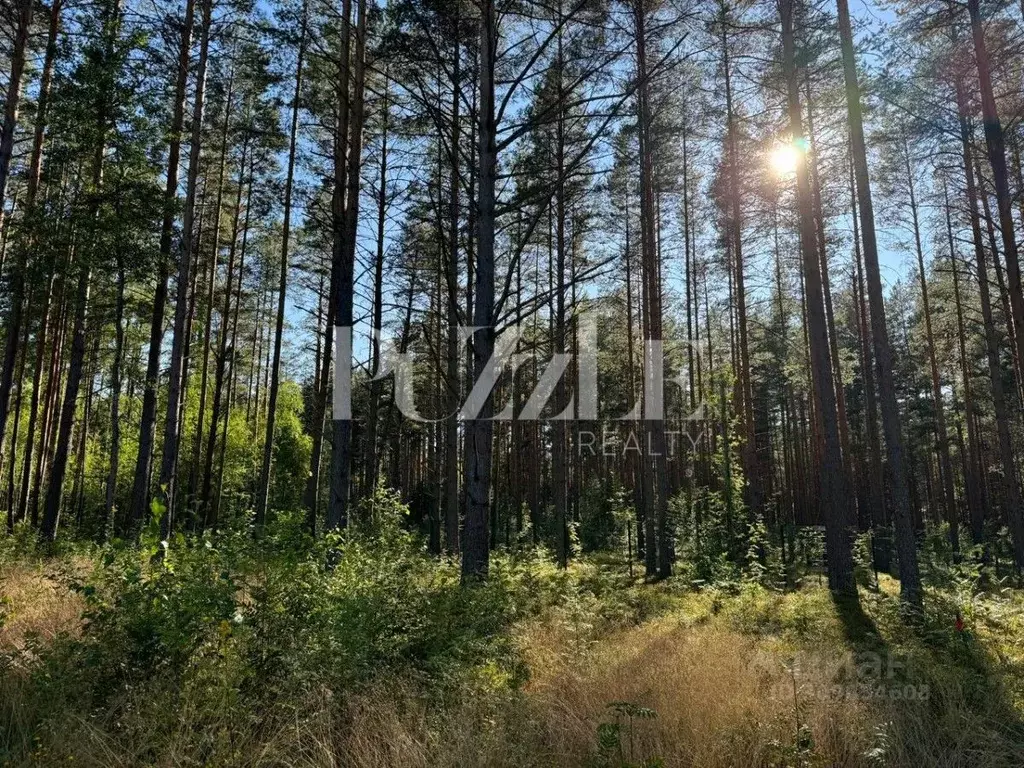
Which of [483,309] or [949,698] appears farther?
[483,309]

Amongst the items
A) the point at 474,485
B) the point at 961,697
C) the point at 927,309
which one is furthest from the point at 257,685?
the point at 927,309

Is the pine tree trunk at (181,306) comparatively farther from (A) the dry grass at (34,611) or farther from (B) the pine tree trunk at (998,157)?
(B) the pine tree trunk at (998,157)

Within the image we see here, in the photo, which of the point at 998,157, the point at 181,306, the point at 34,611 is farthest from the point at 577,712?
the point at 998,157

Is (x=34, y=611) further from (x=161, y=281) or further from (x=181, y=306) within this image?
(x=161, y=281)

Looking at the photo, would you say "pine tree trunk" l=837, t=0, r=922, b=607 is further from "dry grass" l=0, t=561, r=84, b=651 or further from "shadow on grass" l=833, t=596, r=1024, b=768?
A: "dry grass" l=0, t=561, r=84, b=651

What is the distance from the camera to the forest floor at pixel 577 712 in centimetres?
301

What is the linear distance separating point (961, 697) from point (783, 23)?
10.3 m

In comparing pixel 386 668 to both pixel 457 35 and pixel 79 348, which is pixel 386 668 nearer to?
pixel 457 35

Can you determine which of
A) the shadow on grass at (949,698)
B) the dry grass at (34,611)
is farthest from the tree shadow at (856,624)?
the dry grass at (34,611)

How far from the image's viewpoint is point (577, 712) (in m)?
3.57

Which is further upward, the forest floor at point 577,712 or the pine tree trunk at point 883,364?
the pine tree trunk at point 883,364

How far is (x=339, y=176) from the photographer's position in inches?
418

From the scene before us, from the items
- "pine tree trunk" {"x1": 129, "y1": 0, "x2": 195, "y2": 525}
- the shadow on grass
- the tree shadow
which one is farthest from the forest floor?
"pine tree trunk" {"x1": 129, "y1": 0, "x2": 195, "y2": 525}

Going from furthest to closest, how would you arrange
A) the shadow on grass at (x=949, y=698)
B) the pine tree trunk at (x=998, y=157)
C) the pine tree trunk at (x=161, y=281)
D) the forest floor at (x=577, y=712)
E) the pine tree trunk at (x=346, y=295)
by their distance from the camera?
the pine tree trunk at (x=161, y=281), the pine tree trunk at (x=998, y=157), the pine tree trunk at (x=346, y=295), the shadow on grass at (x=949, y=698), the forest floor at (x=577, y=712)
